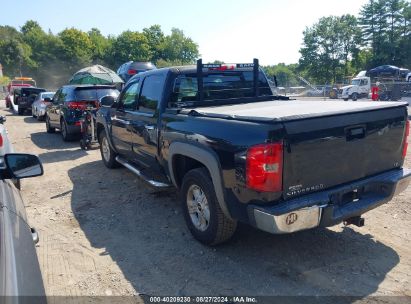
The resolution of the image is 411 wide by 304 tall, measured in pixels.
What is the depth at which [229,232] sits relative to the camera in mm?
3863

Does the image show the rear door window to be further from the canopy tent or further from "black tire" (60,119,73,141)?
the canopy tent

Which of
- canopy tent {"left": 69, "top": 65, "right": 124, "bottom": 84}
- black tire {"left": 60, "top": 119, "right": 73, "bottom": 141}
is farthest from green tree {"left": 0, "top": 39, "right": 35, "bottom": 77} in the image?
black tire {"left": 60, "top": 119, "right": 73, "bottom": 141}

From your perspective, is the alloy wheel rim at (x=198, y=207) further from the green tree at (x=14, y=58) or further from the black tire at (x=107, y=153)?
the green tree at (x=14, y=58)

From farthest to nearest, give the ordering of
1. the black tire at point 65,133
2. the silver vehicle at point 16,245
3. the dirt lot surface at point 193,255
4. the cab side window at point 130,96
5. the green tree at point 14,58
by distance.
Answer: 1. the green tree at point 14,58
2. the black tire at point 65,133
3. the cab side window at point 130,96
4. the dirt lot surface at point 193,255
5. the silver vehicle at point 16,245

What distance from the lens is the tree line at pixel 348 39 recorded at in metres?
59.8

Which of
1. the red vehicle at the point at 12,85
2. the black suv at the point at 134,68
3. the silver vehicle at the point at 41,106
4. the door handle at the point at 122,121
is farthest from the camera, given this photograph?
the red vehicle at the point at 12,85

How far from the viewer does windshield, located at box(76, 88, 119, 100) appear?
417 inches

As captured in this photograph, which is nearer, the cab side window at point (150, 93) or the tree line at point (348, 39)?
the cab side window at point (150, 93)

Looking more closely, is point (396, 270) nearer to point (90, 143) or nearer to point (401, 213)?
point (401, 213)

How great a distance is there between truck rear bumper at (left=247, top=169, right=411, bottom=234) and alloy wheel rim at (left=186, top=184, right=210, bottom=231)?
0.81 m

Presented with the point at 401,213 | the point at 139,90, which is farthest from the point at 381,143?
the point at 139,90

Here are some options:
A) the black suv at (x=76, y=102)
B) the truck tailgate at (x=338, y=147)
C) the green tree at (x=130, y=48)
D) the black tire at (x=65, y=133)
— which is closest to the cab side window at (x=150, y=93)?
the truck tailgate at (x=338, y=147)

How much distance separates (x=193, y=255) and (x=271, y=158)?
60.6 inches

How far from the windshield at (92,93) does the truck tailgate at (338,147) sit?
818 centimetres
